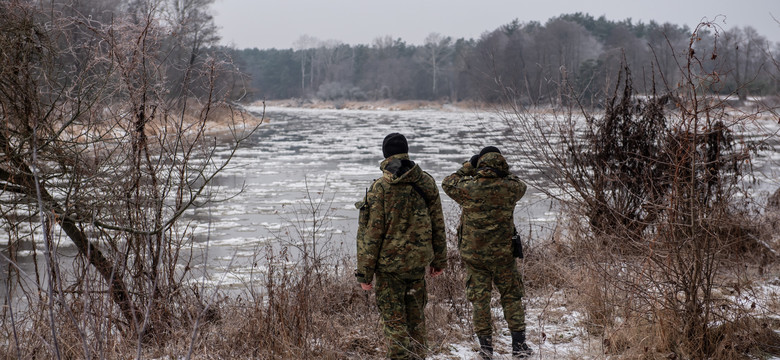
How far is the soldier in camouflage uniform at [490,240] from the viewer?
444 centimetres

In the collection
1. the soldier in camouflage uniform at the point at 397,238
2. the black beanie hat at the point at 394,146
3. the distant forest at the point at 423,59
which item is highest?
the distant forest at the point at 423,59

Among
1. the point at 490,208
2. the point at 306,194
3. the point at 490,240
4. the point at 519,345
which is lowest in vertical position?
the point at 306,194

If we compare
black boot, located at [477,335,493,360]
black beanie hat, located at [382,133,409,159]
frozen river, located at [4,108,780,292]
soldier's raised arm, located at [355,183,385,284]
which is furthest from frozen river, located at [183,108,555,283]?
black boot, located at [477,335,493,360]

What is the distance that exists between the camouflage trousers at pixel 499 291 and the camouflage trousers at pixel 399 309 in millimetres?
533

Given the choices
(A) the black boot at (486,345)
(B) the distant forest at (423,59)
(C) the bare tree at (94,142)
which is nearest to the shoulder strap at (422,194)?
(A) the black boot at (486,345)

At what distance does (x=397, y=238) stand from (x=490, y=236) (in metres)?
0.83

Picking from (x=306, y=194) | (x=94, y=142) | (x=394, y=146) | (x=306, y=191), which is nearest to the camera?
(x=394, y=146)

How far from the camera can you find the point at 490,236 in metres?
4.45

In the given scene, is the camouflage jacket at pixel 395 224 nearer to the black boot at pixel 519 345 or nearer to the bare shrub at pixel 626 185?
the black boot at pixel 519 345

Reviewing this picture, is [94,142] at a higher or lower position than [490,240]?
higher

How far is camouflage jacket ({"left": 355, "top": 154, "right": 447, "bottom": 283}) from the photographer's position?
13.1ft

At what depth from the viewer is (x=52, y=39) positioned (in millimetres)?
5117

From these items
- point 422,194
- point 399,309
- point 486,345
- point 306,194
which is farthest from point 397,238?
point 306,194

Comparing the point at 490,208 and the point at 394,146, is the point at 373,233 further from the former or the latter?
the point at 490,208
